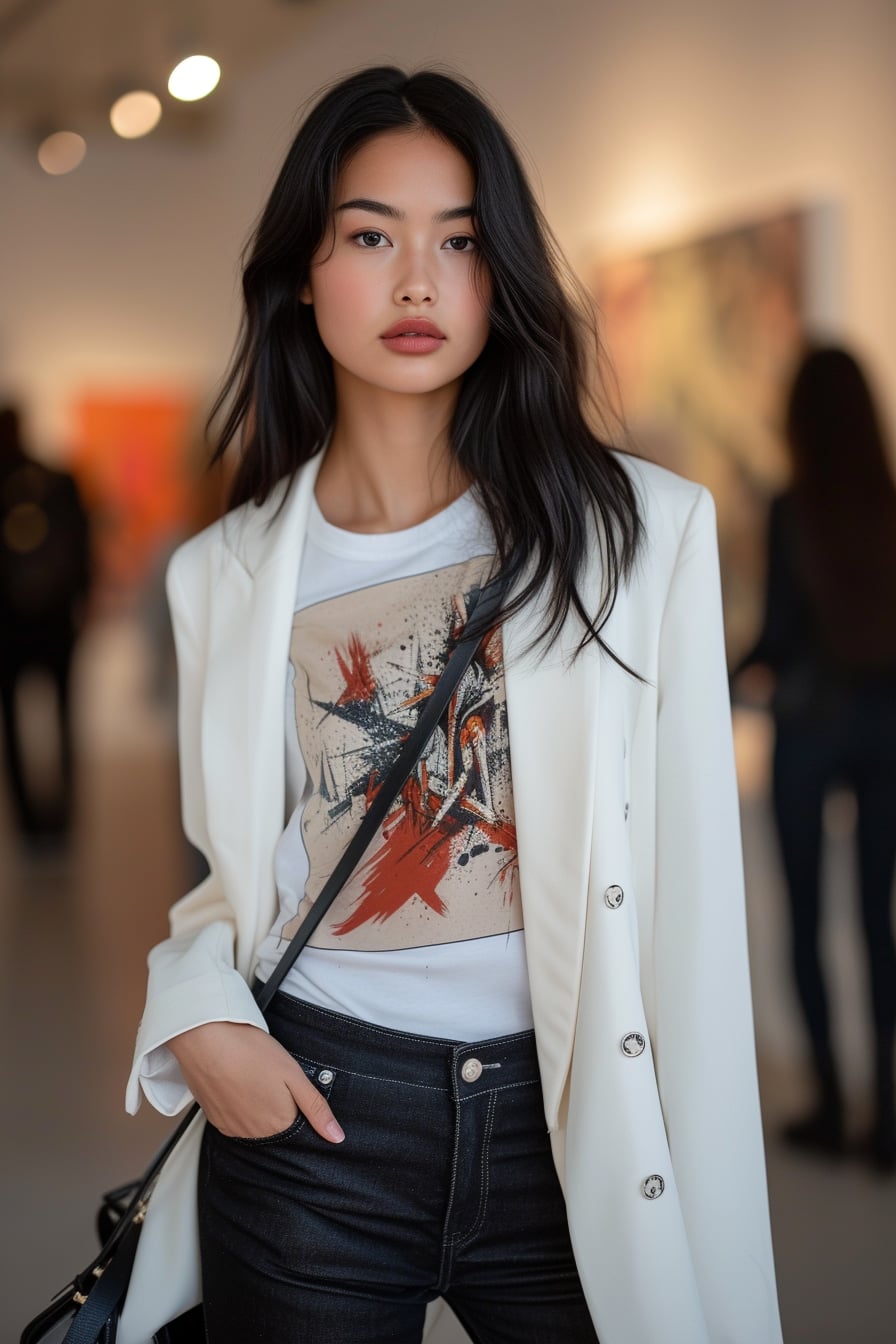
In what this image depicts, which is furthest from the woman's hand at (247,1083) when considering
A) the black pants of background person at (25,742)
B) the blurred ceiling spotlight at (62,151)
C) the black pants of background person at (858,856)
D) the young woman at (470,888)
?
the blurred ceiling spotlight at (62,151)

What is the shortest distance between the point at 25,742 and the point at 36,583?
2.59ft

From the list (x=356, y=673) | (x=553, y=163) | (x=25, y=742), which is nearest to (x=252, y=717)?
(x=356, y=673)

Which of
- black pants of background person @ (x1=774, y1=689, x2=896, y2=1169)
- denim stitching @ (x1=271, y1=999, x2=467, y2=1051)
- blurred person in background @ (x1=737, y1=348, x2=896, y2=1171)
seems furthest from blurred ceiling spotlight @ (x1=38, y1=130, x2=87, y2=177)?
denim stitching @ (x1=271, y1=999, x2=467, y2=1051)

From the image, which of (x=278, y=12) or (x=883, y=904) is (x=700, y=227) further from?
(x=883, y=904)

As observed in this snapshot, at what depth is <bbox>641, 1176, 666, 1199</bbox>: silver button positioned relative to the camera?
1.33 meters

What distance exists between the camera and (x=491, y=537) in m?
1.51

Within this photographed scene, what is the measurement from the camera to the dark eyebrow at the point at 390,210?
1.47 metres

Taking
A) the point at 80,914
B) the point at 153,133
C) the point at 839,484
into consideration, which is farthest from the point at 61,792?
the point at 839,484

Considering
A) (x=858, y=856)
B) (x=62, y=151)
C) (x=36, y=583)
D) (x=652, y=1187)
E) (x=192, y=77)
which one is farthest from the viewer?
(x=36, y=583)

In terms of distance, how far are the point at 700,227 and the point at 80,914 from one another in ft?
12.7

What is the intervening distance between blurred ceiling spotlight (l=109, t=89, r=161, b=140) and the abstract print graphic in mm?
4287

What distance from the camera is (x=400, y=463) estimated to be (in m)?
1.61

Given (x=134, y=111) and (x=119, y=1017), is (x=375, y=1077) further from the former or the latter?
(x=134, y=111)

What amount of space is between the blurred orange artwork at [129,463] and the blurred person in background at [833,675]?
3258 mm
